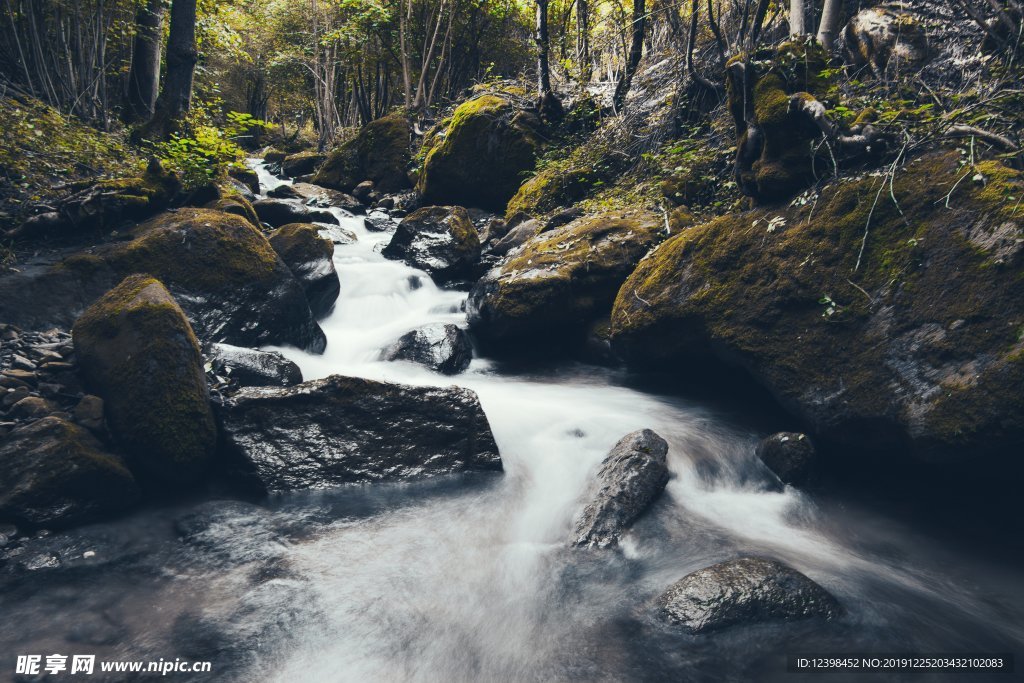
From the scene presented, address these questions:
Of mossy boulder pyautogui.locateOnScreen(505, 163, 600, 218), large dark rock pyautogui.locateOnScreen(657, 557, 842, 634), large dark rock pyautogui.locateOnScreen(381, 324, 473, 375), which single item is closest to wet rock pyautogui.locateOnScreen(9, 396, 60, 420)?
large dark rock pyautogui.locateOnScreen(381, 324, 473, 375)

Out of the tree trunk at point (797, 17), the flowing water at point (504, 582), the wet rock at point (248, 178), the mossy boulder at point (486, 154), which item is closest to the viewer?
the flowing water at point (504, 582)

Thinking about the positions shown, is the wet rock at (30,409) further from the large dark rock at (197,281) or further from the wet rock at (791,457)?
the wet rock at (791,457)

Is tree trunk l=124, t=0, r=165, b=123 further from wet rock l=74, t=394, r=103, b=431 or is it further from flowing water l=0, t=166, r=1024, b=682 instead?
flowing water l=0, t=166, r=1024, b=682

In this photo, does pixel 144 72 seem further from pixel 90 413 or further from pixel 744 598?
pixel 744 598

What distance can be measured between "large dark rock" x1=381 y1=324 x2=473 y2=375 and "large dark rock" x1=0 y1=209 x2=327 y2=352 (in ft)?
4.19

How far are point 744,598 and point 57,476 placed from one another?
15.8 feet

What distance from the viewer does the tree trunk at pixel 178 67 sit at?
9.77 meters

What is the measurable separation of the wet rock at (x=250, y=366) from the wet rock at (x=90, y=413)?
1204 millimetres

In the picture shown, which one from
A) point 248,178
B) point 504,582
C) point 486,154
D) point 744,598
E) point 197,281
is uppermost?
point 486,154

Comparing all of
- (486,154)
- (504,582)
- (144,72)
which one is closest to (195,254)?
(504,582)

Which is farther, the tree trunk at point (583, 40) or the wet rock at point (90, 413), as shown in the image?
the tree trunk at point (583, 40)

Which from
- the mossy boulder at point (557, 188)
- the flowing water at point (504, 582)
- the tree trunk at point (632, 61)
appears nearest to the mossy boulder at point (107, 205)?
the flowing water at point (504, 582)

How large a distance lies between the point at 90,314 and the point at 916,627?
6.86 metres

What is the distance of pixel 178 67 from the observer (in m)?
9.91
